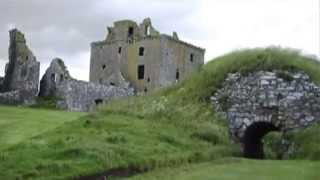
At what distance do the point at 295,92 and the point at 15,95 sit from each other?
122 ft

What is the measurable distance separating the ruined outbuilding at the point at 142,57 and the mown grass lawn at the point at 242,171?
2063 inches

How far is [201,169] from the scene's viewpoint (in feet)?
63.3

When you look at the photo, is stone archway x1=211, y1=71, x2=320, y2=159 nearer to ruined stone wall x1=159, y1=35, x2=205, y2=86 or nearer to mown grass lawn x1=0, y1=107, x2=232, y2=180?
mown grass lawn x1=0, y1=107, x2=232, y2=180

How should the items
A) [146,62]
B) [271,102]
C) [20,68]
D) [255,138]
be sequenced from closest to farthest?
[271,102] → [255,138] → [20,68] → [146,62]

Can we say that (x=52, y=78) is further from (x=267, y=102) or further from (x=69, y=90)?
(x=267, y=102)

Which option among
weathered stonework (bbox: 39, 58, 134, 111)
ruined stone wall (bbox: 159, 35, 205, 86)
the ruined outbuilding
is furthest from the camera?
the ruined outbuilding

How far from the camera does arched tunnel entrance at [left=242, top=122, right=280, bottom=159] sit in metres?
25.5

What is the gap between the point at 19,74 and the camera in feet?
204

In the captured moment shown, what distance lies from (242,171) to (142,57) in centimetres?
5735

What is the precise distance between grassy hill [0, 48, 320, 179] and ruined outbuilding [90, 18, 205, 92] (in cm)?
4276

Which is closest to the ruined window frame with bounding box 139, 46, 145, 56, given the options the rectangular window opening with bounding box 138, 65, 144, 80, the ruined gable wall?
the ruined gable wall

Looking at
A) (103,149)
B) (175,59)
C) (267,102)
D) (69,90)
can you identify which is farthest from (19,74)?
(103,149)

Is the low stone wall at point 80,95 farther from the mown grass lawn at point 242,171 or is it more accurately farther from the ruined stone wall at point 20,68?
the mown grass lawn at point 242,171

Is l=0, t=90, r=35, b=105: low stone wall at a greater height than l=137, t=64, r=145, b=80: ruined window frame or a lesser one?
lesser
